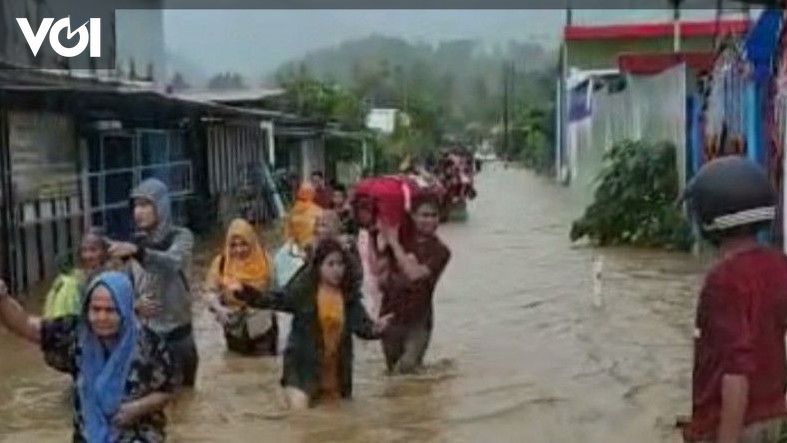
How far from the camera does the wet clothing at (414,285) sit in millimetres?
11172

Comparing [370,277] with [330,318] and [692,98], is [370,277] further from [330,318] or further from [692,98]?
[692,98]

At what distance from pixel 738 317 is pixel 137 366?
215cm

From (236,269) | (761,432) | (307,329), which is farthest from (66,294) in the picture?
(761,432)

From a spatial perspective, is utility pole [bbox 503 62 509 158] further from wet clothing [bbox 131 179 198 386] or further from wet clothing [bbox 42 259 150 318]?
wet clothing [bbox 42 259 150 318]

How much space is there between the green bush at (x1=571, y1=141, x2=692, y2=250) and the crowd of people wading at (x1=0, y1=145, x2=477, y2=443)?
34.7 feet

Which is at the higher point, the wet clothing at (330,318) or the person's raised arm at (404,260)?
the person's raised arm at (404,260)

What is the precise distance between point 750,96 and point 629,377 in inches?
146

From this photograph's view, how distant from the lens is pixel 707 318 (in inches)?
188

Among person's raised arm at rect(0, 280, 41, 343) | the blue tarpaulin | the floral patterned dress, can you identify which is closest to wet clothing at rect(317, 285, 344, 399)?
the blue tarpaulin

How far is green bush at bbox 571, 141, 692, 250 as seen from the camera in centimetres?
2356

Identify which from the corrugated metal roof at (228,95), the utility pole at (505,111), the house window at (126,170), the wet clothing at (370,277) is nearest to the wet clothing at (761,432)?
the wet clothing at (370,277)

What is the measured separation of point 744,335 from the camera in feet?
15.4

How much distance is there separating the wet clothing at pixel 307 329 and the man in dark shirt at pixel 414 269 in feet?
3.05

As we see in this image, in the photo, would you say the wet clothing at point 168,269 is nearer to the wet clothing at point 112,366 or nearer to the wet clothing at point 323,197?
the wet clothing at point 112,366
